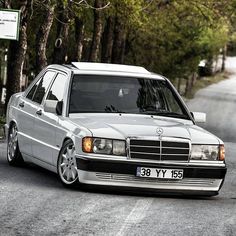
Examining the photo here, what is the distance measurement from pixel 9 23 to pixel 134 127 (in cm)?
1218

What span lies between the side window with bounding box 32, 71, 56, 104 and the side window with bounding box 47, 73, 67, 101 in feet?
0.84

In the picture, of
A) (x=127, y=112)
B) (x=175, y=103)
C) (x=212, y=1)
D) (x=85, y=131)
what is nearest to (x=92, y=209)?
(x=85, y=131)

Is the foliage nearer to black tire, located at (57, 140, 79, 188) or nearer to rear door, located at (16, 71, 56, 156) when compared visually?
rear door, located at (16, 71, 56, 156)

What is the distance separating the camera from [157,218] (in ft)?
30.1

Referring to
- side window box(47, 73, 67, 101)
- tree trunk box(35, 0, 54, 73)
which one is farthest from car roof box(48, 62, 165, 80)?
tree trunk box(35, 0, 54, 73)

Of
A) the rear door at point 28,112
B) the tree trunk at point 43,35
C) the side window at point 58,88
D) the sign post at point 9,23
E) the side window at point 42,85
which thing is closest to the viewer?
the side window at point 58,88

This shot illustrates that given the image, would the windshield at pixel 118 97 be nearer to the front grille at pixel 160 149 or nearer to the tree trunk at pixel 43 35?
the front grille at pixel 160 149

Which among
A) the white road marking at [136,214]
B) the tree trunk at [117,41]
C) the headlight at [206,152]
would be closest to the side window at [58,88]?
the headlight at [206,152]

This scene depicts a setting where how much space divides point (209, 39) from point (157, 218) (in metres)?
47.4

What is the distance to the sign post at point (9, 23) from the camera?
73.8 feet

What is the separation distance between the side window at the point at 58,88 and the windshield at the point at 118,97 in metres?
0.21

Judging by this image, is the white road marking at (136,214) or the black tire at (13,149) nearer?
the white road marking at (136,214)

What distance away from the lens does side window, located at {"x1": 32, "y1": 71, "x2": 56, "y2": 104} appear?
42.3ft

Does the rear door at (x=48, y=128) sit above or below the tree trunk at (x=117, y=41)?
above
